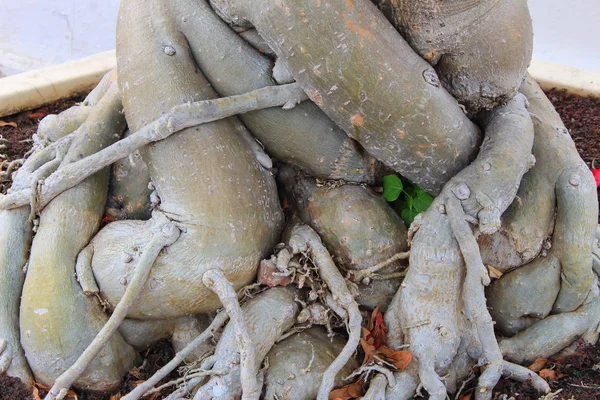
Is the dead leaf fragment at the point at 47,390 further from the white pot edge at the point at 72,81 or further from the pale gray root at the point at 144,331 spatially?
the white pot edge at the point at 72,81

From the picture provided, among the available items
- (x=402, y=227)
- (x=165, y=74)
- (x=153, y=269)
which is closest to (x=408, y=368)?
(x=402, y=227)

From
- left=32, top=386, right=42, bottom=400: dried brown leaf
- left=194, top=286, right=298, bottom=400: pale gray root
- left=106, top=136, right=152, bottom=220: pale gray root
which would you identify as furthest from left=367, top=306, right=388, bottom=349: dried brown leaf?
left=32, top=386, right=42, bottom=400: dried brown leaf

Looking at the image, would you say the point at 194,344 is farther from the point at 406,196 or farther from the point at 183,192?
the point at 406,196

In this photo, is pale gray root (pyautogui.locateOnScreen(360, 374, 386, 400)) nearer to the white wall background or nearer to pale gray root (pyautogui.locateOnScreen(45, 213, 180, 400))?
pale gray root (pyautogui.locateOnScreen(45, 213, 180, 400))

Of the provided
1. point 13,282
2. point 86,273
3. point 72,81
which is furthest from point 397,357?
point 72,81

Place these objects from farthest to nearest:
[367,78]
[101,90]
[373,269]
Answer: [101,90]
[373,269]
[367,78]

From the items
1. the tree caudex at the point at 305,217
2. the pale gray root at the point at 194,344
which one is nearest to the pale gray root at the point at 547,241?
the tree caudex at the point at 305,217
